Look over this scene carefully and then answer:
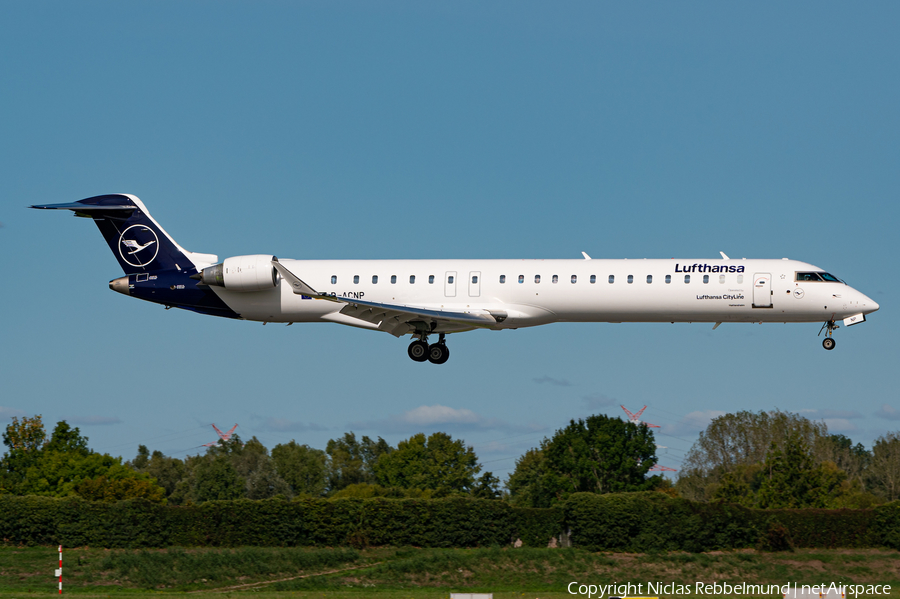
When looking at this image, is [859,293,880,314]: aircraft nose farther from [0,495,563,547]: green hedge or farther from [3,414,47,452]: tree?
[3,414,47,452]: tree

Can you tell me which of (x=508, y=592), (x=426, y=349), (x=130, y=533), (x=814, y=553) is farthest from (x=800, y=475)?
(x=130, y=533)

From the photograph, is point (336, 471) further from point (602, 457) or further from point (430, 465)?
point (602, 457)

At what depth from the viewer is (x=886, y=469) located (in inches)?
2908

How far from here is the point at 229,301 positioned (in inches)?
1309

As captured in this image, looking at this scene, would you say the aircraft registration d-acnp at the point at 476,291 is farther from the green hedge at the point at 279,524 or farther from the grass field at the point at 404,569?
the green hedge at the point at 279,524

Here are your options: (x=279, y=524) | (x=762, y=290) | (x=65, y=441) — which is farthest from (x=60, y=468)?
(x=762, y=290)

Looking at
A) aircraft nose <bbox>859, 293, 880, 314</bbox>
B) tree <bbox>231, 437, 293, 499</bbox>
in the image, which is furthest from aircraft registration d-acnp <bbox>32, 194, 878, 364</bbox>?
tree <bbox>231, 437, 293, 499</bbox>

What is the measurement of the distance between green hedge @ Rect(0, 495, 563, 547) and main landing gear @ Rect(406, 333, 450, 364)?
960 centimetres

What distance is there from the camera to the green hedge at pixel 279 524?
1558 inches

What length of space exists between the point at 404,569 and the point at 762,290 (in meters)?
16.7

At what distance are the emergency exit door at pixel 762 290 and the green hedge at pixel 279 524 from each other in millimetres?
14746

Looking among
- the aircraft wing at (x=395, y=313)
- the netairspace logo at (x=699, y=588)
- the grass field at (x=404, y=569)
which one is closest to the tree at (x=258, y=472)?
the grass field at (x=404, y=569)

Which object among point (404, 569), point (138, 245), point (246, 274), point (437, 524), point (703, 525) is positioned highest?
point (138, 245)

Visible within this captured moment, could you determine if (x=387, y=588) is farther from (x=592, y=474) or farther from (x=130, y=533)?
(x=592, y=474)
